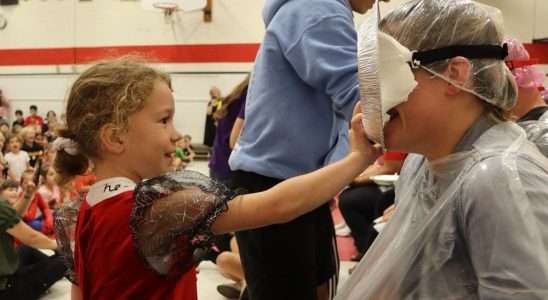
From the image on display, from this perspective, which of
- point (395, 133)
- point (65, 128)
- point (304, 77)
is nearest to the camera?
point (395, 133)

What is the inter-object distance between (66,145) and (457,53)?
3.37ft

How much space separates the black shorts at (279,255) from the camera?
184cm

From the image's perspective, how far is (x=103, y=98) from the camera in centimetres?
146

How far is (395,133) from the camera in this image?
1.25 meters

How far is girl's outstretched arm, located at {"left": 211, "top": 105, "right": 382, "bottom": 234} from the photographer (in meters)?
1.34

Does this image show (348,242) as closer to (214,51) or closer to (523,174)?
(523,174)

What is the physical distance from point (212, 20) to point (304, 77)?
481 inches

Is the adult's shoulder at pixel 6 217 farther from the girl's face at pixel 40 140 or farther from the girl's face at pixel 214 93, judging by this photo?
the girl's face at pixel 214 93

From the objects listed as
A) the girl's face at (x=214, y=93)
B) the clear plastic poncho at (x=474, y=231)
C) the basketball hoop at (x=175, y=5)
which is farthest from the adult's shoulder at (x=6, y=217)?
the basketball hoop at (x=175, y=5)

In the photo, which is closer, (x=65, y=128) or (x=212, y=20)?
(x=65, y=128)

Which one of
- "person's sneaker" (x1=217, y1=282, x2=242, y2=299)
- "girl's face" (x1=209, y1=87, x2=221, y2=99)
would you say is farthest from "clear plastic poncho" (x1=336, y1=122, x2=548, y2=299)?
"girl's face" (x1=209, y1=87, x2=221, y2=99)

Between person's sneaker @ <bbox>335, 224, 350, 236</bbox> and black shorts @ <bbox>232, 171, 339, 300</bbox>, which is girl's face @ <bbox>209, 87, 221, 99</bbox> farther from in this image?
black shorts @ <bbox>232, 171, 339, 300</bbox>

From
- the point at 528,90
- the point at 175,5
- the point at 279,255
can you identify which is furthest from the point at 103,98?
the point at 175,5

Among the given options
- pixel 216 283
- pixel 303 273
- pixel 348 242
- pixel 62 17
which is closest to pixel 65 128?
pixel 303 273
